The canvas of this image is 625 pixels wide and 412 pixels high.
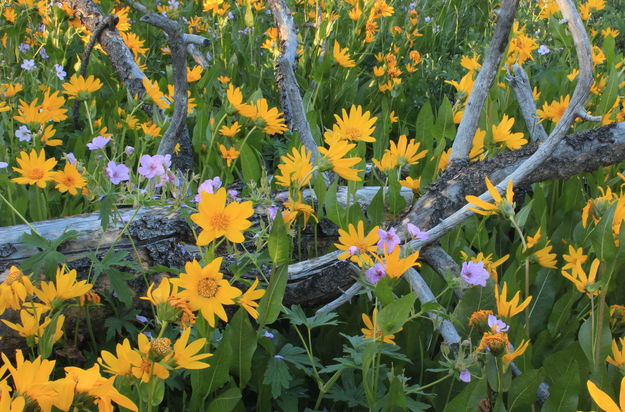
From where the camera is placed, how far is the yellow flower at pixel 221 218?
3.36 feet

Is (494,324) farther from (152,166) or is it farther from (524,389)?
(152,166)

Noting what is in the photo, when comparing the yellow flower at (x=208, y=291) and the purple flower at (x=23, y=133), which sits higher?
the yellow flower at (x=208, y=291)

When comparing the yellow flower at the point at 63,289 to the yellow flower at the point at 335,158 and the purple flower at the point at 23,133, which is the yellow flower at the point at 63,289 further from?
the purple flower at the point at 23,133

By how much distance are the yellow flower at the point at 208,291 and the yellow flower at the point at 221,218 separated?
0.05 metres

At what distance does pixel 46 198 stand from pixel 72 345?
2.68 feet

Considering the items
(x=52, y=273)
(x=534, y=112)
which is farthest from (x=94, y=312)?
(x=534, y=112)

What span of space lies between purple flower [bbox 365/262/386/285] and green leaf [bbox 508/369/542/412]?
0.32m

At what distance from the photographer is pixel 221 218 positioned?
3.41 feet

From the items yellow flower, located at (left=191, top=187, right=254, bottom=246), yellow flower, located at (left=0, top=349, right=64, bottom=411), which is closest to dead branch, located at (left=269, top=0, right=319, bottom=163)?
yellow flower, located at (left=191, top=187, right=254, bottom=246)

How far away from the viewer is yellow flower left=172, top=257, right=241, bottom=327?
Answer: 3.30 ft

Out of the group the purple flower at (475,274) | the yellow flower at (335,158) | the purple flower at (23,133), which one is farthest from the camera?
the purple flower at (23,133)

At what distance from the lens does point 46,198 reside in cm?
208

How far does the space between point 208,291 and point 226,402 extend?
267mm

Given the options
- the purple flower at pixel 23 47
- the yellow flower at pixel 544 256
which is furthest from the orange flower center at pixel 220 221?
the purple flower at pixel 23 47
